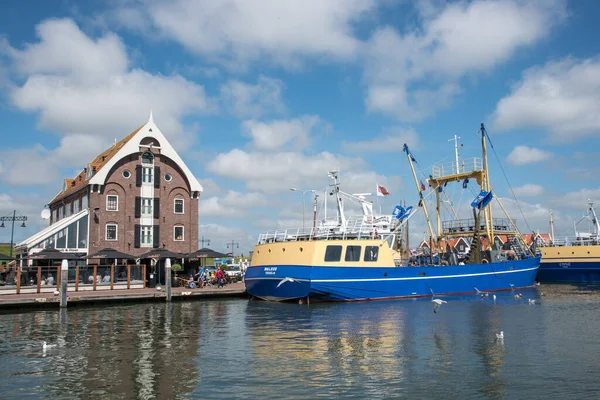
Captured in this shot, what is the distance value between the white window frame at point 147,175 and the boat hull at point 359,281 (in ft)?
59.5

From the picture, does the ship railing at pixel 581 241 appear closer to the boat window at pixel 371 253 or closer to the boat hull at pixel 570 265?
the boat hull at pixel 570 265

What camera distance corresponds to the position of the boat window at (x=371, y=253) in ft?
110

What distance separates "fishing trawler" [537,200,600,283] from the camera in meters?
52.3

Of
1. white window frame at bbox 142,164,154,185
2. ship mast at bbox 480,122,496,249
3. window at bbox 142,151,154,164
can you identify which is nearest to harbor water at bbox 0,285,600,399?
ship mast at bbox 480,122,496,249

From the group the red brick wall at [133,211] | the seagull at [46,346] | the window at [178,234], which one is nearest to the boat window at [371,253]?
the seagull at [46,346]

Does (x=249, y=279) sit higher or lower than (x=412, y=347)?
higher

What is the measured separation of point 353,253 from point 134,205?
23.9m

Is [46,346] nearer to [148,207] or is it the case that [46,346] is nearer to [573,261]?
[148,207]

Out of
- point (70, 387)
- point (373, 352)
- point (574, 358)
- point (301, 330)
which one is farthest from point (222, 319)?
point (574, 358)

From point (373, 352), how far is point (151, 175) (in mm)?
35995

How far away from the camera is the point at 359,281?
109 feet

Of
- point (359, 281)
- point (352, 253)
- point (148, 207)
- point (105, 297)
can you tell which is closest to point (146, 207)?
point (148, 207)

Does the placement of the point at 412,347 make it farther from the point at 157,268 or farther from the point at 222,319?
the point at 157,268

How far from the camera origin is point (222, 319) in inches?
1055
